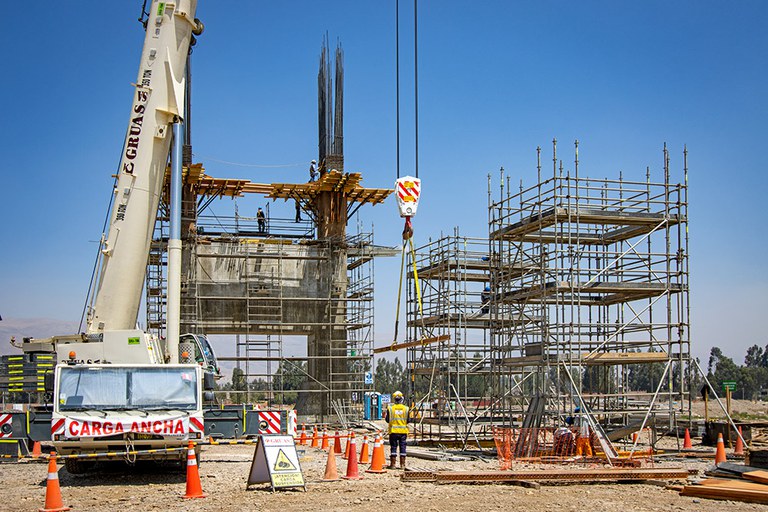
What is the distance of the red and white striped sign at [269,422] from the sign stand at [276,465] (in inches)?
165

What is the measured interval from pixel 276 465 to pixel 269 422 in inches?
187

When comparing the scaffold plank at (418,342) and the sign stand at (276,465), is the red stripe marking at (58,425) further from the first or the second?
the scaffold plank at (418,342)

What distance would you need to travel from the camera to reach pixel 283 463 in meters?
15.0

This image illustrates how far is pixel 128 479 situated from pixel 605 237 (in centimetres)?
1401

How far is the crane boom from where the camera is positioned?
58.3 feet

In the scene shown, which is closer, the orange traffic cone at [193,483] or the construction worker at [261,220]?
the orange traffic cone at [193,483]

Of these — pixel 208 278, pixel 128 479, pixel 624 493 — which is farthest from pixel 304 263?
pixel 624 493

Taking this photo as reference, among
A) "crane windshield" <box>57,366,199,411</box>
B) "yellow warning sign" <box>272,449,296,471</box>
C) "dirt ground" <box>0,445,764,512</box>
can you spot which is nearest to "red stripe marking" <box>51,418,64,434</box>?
"crane windshield" <box>57,366,199,411</box>

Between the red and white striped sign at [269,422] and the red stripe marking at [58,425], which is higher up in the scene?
the red stripe marking at [58,425]

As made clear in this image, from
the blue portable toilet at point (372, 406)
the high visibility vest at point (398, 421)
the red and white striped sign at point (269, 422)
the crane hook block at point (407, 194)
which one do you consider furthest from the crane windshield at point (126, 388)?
the blue portable toilet at point (372, 406)

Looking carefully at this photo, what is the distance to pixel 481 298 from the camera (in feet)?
98.3

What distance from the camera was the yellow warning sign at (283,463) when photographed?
14.9 meters

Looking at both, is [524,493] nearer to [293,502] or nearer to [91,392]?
[293,502]

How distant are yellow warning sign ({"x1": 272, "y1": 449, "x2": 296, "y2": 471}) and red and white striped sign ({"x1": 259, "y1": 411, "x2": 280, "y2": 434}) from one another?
4.43 m
